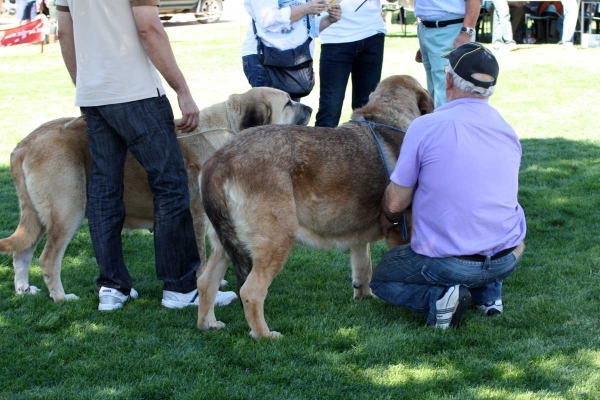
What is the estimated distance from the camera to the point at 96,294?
198 inches

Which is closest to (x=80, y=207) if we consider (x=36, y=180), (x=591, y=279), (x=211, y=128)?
(x=36, y=180)

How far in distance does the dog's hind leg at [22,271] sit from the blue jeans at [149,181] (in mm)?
563

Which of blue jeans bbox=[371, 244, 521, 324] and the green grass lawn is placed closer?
the green grass lawn

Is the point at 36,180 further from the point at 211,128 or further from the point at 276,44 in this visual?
the point at 276,44

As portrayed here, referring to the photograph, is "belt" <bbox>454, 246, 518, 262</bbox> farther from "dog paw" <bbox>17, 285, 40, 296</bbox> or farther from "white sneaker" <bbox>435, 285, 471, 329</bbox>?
"dog paw" <bbox>17, 285, 40, 296</bbox>

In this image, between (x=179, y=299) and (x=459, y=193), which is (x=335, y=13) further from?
(x=179, y=299)

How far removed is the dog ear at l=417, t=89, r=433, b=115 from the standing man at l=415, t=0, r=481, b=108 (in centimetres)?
152

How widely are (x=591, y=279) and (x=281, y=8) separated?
3044mm

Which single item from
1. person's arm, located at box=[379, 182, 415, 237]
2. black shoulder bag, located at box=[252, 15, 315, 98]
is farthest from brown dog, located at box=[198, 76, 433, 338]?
black shoulder bag, located at box=[252, 15, 315, 98]

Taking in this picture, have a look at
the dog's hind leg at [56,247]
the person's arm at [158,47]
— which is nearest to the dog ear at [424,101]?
the person's arm at [158,47]

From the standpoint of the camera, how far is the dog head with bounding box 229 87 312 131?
16.8 feet

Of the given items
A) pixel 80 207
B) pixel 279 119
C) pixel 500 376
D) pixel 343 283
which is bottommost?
pixel 343 283

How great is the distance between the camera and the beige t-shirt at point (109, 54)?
418cm

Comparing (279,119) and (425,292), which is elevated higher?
(279,119)
